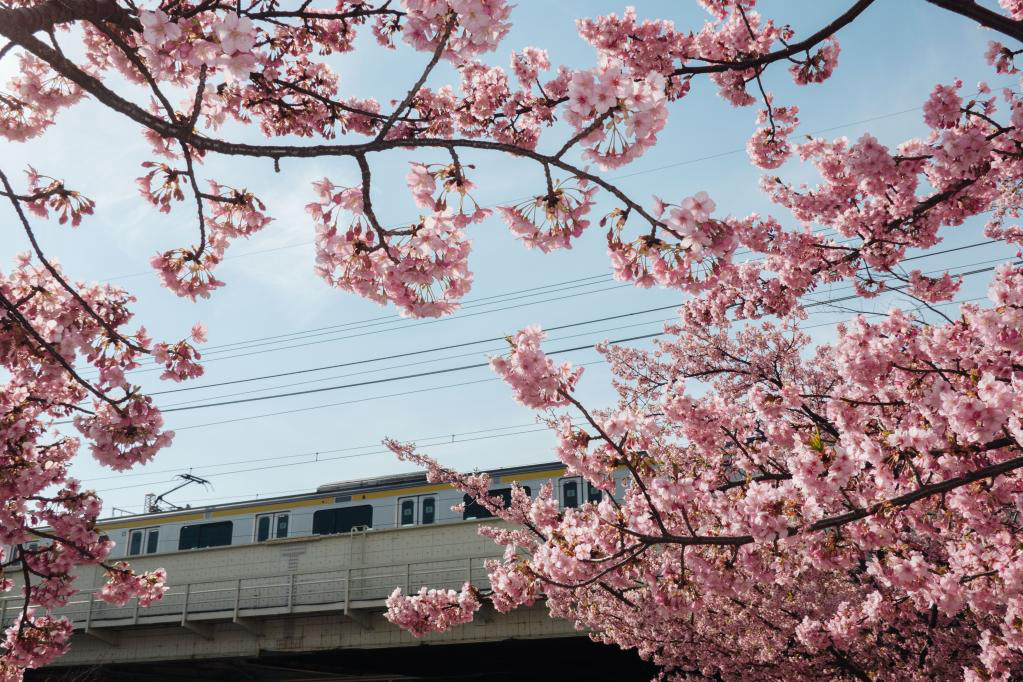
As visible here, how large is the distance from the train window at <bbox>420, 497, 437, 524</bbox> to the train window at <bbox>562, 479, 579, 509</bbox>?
3168 millimetres

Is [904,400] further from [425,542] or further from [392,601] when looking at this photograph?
[425,542]

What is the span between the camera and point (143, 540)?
23.0 meters

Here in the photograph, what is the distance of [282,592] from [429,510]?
375 cm

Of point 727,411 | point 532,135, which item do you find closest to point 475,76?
point 532,135

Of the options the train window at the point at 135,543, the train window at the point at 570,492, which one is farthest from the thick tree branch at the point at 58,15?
the train window at the point at 135,543

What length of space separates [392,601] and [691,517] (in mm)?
2963

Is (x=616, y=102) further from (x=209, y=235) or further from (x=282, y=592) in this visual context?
(x=282, y=592)

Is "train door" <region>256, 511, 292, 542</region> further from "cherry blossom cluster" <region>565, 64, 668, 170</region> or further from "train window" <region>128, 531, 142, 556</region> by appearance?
"cherry blossom cluster" <region>565, 64, 668, 170</region>

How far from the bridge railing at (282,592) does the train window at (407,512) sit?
94.5 inches

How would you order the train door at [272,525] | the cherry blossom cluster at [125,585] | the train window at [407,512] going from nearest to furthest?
the cherry blossom cluster at [125,585] < the train window at [407,512] < the train door at [272,525]

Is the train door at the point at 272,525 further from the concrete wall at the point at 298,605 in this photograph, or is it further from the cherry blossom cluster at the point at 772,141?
→ the cherry blossom cluster at the point at 772,141

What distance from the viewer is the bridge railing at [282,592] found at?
53.9ft

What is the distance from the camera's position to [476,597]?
7441 millimetres

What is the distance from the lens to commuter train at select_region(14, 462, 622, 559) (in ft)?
60.8
